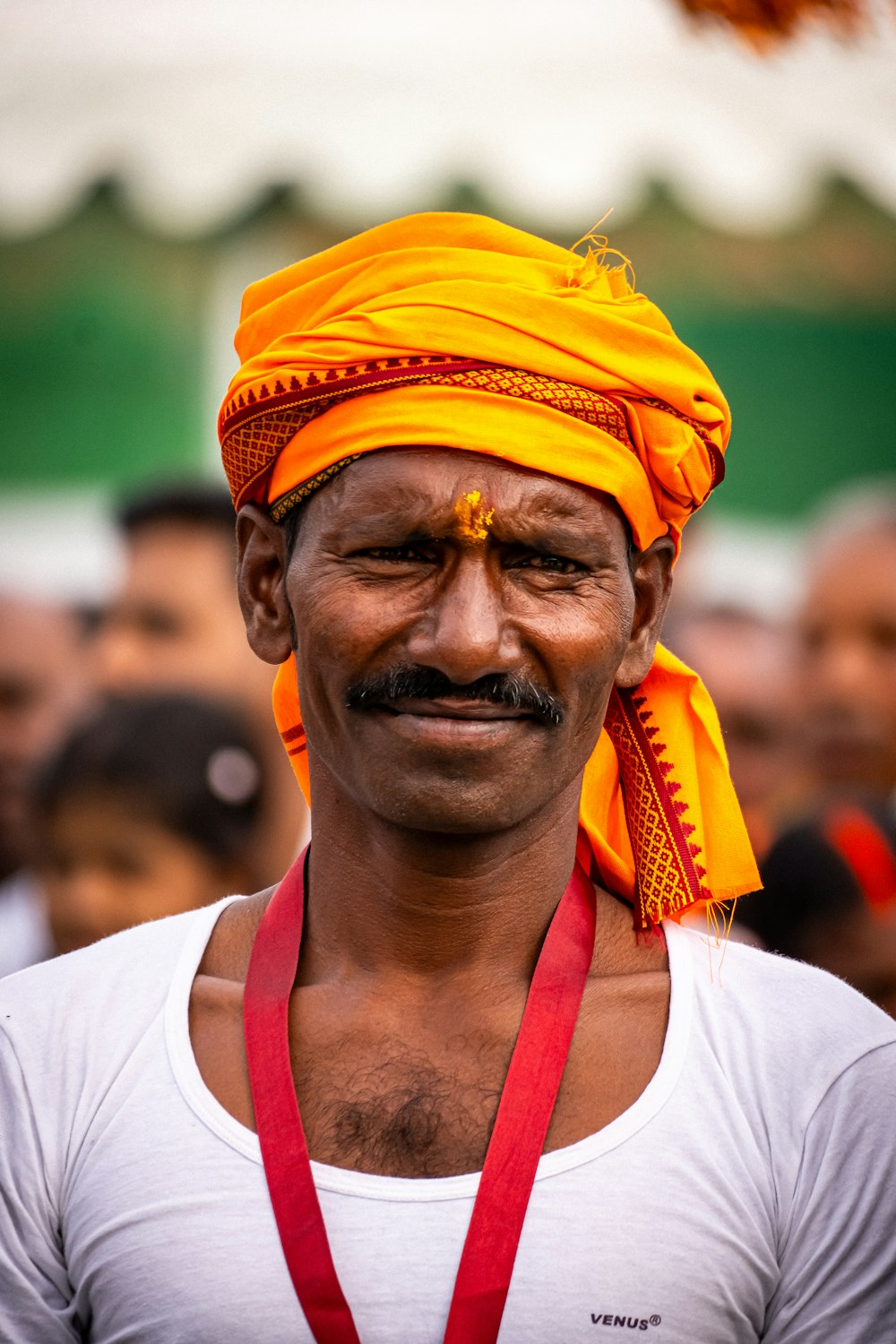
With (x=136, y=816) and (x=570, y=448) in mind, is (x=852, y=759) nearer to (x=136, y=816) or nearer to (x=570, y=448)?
(x=136, y=816)

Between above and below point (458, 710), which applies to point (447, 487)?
above

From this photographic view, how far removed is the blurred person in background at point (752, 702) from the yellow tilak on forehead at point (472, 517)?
161 inches

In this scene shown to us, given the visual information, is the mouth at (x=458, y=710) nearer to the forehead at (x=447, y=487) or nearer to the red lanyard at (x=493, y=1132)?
the forehead at (x=447, y=487)

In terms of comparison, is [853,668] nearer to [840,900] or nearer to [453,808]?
[840,900]

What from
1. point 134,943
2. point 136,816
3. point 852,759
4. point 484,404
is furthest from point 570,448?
point 852,759

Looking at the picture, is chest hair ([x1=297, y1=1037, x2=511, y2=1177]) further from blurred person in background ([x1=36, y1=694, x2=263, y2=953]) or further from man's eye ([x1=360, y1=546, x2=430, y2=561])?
blurred person in background ([x1=36, y1=694, x2=263, y2=953])

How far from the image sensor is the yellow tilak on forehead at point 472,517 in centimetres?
295

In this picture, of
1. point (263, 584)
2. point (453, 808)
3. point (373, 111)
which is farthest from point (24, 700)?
point (453, 808)

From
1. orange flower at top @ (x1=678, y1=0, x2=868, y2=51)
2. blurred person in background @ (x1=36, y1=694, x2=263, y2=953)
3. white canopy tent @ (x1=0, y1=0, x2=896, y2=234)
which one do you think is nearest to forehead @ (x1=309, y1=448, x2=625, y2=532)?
orange flower at top @ (x1=678, y1=0, x2=868, y2=51)

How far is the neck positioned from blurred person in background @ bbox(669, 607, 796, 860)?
3.75m

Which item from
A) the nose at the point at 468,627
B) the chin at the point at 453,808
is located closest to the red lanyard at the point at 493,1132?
the chin at the point at 453,808

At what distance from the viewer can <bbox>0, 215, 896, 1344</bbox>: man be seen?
283 cm

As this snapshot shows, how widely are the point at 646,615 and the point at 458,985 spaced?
2.51 ft

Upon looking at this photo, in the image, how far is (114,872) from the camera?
5.52 metres
